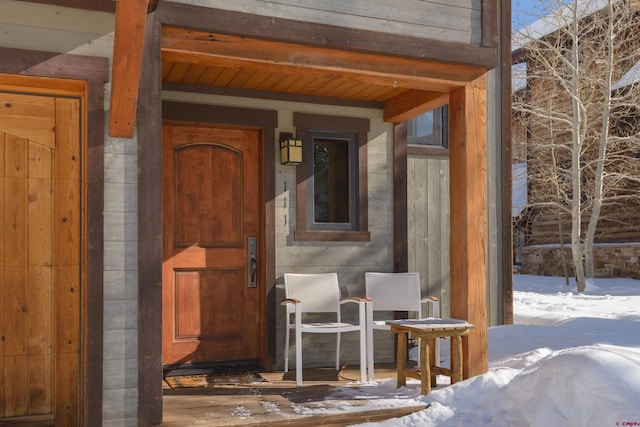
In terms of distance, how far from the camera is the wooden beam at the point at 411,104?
5027 mm

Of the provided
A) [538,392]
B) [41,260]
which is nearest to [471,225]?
[538,392]

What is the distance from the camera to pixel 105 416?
3.41 metres

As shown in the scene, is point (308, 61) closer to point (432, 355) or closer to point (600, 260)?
point (432, 355)

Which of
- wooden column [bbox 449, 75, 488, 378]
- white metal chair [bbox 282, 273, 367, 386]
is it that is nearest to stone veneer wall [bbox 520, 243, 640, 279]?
white metal chair [bbox 282, 273, 367, 386]

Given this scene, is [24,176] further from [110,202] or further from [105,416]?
[105,416]

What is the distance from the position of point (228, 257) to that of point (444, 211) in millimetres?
2308

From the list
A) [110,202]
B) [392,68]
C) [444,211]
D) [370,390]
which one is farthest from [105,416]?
[444,211]

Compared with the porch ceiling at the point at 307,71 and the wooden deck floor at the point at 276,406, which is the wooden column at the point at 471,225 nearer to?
the porch ceiling at the point at 307,71

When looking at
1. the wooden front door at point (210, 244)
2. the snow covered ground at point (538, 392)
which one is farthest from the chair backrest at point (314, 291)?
the snow covered ground at point (538, 392)

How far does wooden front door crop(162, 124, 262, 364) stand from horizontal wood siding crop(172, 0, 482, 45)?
5.58ft

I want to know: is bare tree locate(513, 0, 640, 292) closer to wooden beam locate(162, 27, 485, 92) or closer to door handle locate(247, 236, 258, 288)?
door handle locate(247, 236, 258, 288)

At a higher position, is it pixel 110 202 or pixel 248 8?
pixel 248 8

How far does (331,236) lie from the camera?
5.56 metres

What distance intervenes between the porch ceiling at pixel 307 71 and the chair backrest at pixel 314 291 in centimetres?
156
